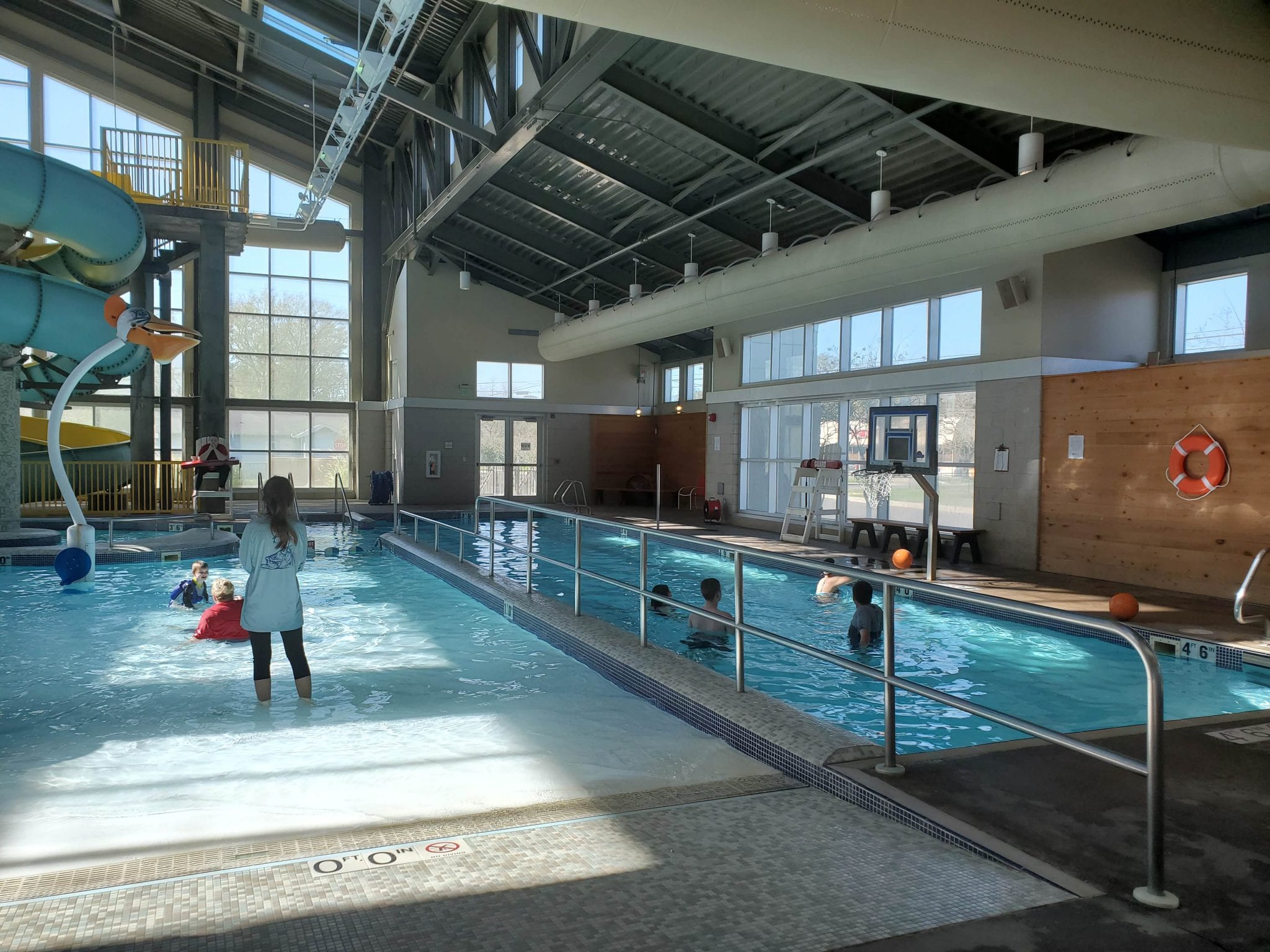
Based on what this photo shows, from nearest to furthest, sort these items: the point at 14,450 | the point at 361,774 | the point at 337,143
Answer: the point at 361,774 < the point at 14,450 < the point at 337,143

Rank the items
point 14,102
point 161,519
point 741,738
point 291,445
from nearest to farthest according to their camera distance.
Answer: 1. point 741,738
2. point 161,519
3. point 14,102
4. point 291,445

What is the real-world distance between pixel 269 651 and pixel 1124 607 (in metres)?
6.56

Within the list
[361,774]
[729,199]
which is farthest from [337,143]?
[361,774]

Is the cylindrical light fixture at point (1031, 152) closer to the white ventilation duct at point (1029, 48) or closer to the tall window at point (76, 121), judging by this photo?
the white ventilation duct at point (1029, 48)

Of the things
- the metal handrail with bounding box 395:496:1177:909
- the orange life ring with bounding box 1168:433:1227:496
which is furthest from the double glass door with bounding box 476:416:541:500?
the metal handrail with bounding box 395:496:1177:909

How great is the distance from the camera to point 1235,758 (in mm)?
3479

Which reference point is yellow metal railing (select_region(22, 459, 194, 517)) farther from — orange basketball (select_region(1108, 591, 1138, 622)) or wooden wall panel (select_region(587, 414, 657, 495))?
orange basketball (select_region(1108, 591, 1138, 622))

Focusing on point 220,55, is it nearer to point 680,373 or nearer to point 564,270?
point 564,270

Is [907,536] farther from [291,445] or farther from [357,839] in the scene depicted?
[291,445]

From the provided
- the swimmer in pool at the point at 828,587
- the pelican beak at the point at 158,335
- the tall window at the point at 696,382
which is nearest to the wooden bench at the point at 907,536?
the swimmer in pool at the point at 828,587

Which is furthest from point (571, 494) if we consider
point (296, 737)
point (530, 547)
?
point (296, 737)

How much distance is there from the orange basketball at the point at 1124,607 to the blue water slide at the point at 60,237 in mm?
12189

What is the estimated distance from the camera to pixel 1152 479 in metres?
9.20

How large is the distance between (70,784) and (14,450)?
32.2 ft
